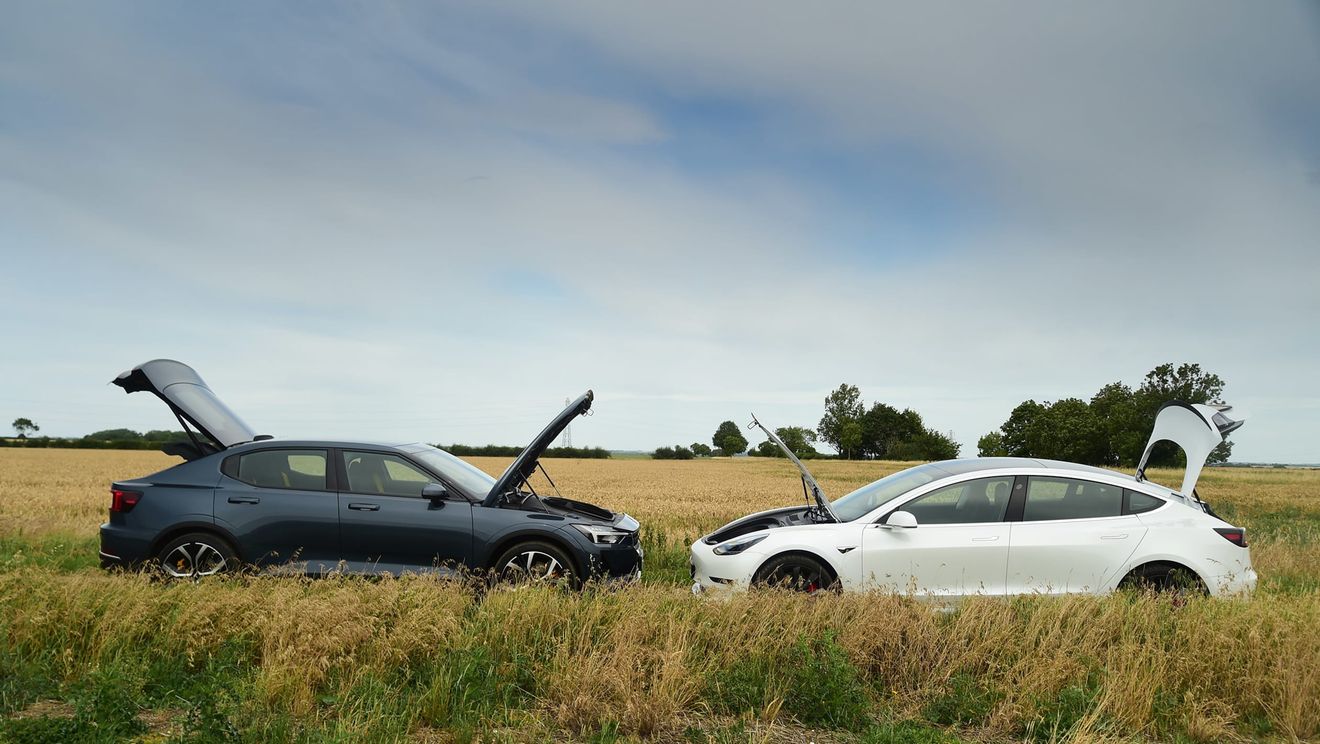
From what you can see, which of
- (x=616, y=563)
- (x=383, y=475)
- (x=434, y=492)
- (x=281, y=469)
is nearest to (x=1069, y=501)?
(x=616, y=563)

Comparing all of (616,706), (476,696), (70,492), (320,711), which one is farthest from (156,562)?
(70,492)

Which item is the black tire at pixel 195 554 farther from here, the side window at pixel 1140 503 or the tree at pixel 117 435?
the tree at pixel 117 435

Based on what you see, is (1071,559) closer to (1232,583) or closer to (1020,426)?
(1232,583)

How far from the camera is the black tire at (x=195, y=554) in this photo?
7426 mm

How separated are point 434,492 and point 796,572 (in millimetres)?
3354

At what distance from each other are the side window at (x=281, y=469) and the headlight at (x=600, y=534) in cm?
255

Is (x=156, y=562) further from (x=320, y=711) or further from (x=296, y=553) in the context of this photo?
(x=320, y=711)

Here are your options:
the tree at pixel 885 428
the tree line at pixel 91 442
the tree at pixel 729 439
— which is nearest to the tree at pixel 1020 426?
the tree at pixel 885 428

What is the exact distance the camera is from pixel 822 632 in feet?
17.6

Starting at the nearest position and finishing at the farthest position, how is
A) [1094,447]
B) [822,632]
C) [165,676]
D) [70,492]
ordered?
[165,676], [822,632], [70,492], [1094,447]

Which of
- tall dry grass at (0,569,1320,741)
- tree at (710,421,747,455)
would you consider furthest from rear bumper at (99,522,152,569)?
tree at (710,421,747,455)

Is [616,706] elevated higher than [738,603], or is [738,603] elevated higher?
[738,603]

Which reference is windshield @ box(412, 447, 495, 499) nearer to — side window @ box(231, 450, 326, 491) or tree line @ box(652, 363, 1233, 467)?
side window @ box(231, 450, 326, 491)

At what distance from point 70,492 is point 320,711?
20.5m
